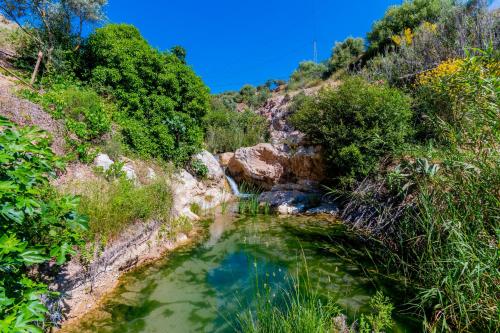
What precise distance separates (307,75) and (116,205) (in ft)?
88.0

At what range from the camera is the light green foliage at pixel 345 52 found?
75.2 ft

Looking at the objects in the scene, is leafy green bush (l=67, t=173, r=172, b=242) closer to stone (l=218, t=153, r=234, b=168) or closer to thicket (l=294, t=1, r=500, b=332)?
thicket (l=294, t=1, r=500, b=332)

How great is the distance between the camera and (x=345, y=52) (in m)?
23.4

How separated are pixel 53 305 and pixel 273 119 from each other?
1834cm

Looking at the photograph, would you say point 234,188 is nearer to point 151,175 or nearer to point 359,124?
point 151,175

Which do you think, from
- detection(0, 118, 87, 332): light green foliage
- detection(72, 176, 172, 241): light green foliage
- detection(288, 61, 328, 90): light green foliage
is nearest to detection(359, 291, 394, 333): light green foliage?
detection(0, 118, 87, 332): light green foliage

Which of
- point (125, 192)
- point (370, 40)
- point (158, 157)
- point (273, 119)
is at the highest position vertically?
point (370, 40)

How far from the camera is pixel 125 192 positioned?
5375mm

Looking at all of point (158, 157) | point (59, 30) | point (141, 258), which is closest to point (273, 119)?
point (158, 157)

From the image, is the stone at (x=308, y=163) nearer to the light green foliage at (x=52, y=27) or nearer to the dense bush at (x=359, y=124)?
the dense bush at (x=359, y=124)

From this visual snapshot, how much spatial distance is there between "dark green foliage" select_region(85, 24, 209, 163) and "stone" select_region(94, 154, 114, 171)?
241 cm

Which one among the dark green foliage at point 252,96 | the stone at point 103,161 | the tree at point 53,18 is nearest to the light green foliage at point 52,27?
the tree at point 53,18

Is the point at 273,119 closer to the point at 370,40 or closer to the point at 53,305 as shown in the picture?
the point at 370,40

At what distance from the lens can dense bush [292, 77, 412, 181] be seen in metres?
7.47
